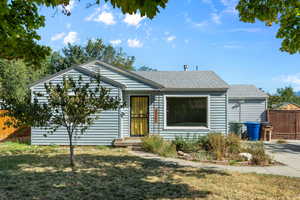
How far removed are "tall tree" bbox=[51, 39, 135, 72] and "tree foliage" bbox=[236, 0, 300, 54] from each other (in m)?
16.6

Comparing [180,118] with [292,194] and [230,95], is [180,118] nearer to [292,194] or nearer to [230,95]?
[230,95]

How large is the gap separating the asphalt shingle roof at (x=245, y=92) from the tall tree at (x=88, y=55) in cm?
1085

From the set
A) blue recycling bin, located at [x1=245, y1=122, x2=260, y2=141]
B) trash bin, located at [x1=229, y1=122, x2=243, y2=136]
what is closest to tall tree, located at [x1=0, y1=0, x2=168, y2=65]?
blue recycling bin, located at [x1=245, y1=122, x2=260, y2=141]

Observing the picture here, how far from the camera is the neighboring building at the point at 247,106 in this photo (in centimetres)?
1370

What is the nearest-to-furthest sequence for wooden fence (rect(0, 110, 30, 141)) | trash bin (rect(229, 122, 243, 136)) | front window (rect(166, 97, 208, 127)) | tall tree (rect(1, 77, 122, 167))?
1. tall tree (rect(1, 77, 122, 167))
2. wooden fence (rect(0, 110, 30, 141))
3. trash bin (rect(229, 122, 243, 136))
4. front window (rect(166, 97, 208, 127))

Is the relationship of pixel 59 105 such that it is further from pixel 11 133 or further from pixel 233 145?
pixel 11 133

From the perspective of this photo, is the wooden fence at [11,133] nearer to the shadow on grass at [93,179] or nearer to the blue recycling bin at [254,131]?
the shadow on grass at [93,179]

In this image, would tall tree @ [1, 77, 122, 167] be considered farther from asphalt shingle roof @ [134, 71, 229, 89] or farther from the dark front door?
asphalt shingle roof @ [134, 71, 229, 89]

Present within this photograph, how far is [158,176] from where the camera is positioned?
5.21 m

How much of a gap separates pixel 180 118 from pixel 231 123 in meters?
4.27

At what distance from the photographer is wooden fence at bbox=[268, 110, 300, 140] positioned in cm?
1277

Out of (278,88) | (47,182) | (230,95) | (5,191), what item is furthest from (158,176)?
(278,88)

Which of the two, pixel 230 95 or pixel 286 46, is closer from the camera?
pixel 286 46

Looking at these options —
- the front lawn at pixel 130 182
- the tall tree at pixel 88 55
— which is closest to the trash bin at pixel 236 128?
the front lawn at pixel 130 182
